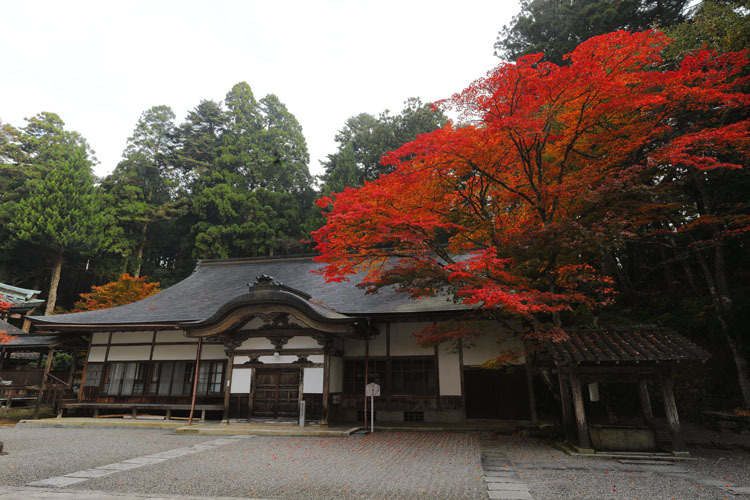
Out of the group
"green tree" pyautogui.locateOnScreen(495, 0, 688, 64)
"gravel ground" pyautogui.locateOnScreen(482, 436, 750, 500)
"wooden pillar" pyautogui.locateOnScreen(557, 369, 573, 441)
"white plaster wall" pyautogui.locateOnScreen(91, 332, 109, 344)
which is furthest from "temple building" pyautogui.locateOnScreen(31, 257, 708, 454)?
"green tree" pyautogui.locateOnScreen(495, 0, 688, 64)

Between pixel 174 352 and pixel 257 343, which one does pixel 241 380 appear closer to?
pixel 257 343

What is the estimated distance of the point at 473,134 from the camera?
8.13 meters

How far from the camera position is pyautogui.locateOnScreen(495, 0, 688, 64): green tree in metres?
13.8

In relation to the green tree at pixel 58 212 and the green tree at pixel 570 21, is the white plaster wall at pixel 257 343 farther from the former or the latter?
the green tree at pixel 58 212

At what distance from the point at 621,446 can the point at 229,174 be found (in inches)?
1070

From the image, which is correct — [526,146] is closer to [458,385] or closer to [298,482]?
[458,385]

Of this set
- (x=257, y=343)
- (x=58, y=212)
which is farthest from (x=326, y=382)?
(x=58, y=212)

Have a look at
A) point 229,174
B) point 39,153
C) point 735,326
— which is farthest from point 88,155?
point 735,326

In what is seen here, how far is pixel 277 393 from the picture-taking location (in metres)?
11.1

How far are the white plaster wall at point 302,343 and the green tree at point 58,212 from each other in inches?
753

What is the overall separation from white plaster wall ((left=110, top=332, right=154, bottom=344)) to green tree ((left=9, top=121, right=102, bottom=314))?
12.7 metres

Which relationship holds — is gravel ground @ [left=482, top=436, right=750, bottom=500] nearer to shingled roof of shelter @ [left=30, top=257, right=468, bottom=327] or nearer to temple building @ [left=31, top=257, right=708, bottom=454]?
temple building @ [left=31, top=257, right=708, bottom=454]

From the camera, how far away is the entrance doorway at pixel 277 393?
11.0 metres

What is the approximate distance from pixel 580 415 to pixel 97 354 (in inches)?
573
